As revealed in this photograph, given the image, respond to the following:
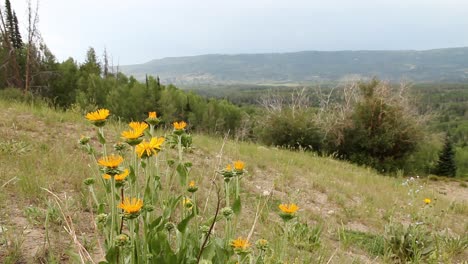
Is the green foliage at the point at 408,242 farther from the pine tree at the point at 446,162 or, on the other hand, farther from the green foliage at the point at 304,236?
the pine tree at the point at 446,162

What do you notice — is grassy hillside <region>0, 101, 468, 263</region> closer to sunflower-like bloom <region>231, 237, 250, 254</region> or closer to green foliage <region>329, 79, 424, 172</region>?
sunflower-like bloom <region>231, 237, 250, 254</region>

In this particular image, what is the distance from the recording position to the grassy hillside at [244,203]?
2285 millimetres

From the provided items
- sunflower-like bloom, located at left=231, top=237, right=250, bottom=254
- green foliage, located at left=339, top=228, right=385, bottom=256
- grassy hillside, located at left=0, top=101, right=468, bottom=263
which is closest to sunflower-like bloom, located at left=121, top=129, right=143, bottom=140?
grassy hillside, located at left=0, top=101, right=468, bottom=263

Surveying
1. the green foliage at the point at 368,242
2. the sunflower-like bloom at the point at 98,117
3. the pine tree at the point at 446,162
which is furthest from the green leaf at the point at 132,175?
the pine tree at the point at 446,162

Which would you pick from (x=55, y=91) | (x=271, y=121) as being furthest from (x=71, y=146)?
(x=55, y=91)

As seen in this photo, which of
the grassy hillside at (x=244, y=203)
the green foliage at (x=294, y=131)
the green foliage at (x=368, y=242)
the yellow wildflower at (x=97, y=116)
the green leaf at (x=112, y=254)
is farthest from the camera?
the green foliage at (x=294, y=131)

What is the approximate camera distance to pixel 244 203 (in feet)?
14.3

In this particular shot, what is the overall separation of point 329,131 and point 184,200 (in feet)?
57.6

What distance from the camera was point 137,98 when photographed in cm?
3109

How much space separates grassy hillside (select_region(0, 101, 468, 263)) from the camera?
2285 millimetres

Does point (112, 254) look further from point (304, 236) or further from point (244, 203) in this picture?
point (244, 203)

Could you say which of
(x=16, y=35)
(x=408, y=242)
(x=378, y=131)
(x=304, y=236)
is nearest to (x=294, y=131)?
(x=378, y=131)

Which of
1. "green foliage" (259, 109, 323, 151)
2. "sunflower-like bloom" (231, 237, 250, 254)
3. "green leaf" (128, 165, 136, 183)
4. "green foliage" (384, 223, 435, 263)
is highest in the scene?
"green leaf" (128, 165, 136, 183)

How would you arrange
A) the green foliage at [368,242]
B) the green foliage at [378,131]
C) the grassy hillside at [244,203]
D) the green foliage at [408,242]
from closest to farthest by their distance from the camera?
the grassy hillside at [244,203]
the green foliage at [408,242]
the green foliage at [368,242]
the green foliage at [378,131]
